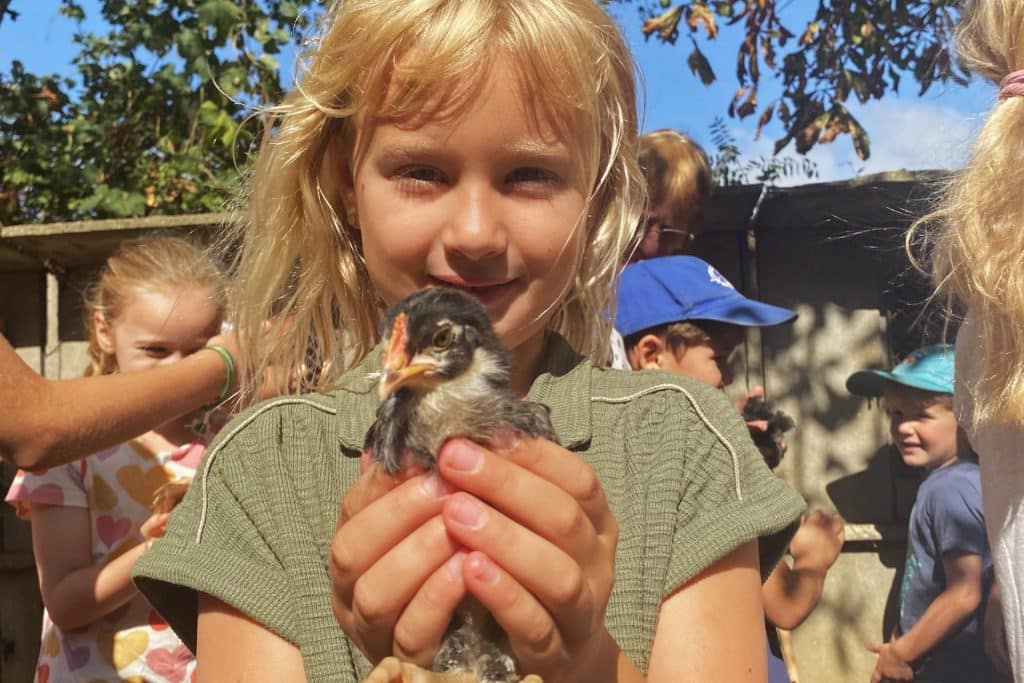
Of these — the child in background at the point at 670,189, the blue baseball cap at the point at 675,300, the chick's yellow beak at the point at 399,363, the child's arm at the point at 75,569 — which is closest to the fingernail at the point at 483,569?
the chick's yellow beak at the point at 399,363

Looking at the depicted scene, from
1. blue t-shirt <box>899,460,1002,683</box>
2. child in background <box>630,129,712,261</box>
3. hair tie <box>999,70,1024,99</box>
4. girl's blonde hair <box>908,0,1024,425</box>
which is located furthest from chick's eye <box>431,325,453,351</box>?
blue t-shirt <box>899,460,1002,683</box>

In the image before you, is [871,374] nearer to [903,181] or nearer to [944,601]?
[903,181]

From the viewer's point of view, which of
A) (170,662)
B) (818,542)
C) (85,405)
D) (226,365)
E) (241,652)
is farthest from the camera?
(818,542)

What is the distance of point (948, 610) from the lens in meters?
4.65

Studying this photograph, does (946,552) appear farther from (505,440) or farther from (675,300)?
(505,440)

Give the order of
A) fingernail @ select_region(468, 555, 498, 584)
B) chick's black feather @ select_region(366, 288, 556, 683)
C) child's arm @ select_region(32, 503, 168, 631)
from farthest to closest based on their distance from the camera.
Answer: child's arm @ select_region(32, 503, 168, 631), chick's black feather @ select_region(366, 288, 556, 683), fingernail @ select_region(468, 555, 498, 584)

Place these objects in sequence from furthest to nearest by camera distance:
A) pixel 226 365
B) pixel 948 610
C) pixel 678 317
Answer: pixel 948 610
pixel 678 317
pixel 226 365

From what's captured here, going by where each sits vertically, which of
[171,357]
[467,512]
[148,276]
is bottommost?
[171,357]

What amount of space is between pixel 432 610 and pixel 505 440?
309 millimetres

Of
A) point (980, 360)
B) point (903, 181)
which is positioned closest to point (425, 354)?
point (980, 360)

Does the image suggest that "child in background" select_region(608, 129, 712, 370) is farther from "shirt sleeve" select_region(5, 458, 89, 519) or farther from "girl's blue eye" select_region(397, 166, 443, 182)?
"shirt sleeve" select_region(5, 458, 89, 519)

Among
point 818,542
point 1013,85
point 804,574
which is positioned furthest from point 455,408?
point 818,542

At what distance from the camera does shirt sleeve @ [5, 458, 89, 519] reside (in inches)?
145

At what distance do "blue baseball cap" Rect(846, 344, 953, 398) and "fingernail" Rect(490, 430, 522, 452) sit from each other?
13.3ft
